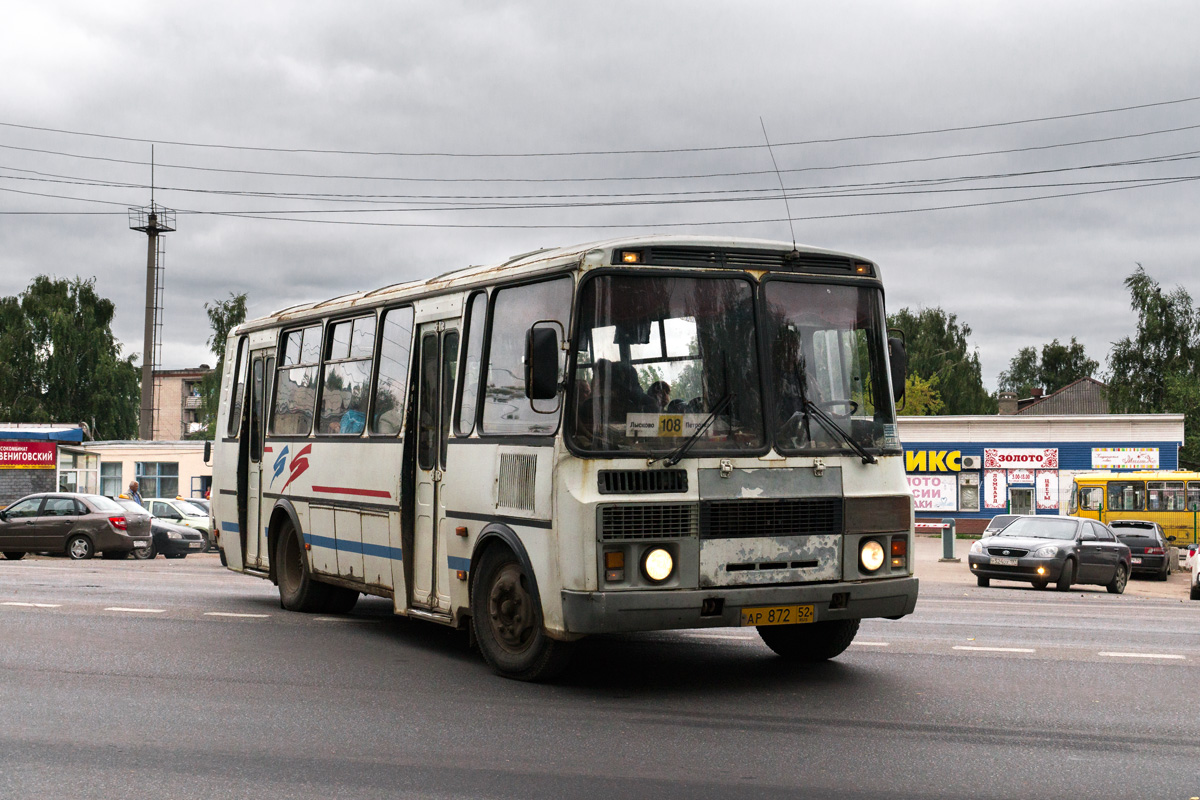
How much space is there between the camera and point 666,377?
333 inches

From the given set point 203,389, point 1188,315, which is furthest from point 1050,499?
point 203,389

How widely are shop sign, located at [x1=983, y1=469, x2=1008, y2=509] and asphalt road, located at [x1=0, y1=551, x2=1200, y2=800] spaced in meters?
43.2

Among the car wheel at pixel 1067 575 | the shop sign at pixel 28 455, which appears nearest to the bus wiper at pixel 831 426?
the car wheel at pixel 1067 575

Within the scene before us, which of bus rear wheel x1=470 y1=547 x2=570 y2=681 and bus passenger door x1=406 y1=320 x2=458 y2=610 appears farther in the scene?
bus passenger door x1=406 y1=320 x2=458 y2=610

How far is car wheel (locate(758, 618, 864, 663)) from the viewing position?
9794mm

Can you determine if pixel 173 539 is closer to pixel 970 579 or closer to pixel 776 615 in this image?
pixel 970 579

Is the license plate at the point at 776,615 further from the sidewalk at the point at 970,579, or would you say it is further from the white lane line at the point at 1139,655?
the sidewalk at the point at 970,579

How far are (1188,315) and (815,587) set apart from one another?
68315 mm

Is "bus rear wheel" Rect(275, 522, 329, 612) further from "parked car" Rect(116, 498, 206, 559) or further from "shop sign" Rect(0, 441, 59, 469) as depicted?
"shop sign" Rect(0, 441, 59, 469)

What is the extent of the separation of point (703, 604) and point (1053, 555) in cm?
1736

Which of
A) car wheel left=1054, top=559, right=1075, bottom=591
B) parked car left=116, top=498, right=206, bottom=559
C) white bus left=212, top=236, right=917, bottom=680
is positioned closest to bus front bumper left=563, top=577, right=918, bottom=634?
white bus left=212, top=236, right=917, bottom=680

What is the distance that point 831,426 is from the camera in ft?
29.1

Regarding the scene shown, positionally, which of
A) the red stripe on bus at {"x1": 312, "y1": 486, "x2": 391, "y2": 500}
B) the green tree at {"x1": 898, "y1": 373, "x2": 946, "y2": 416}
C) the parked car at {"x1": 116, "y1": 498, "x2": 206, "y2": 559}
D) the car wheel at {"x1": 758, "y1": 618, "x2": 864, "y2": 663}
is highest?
the green tree at {"x1": 898, "y1": 373, "x2": 946, "y2": 416}

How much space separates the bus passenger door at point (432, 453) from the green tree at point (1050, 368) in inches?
4529
